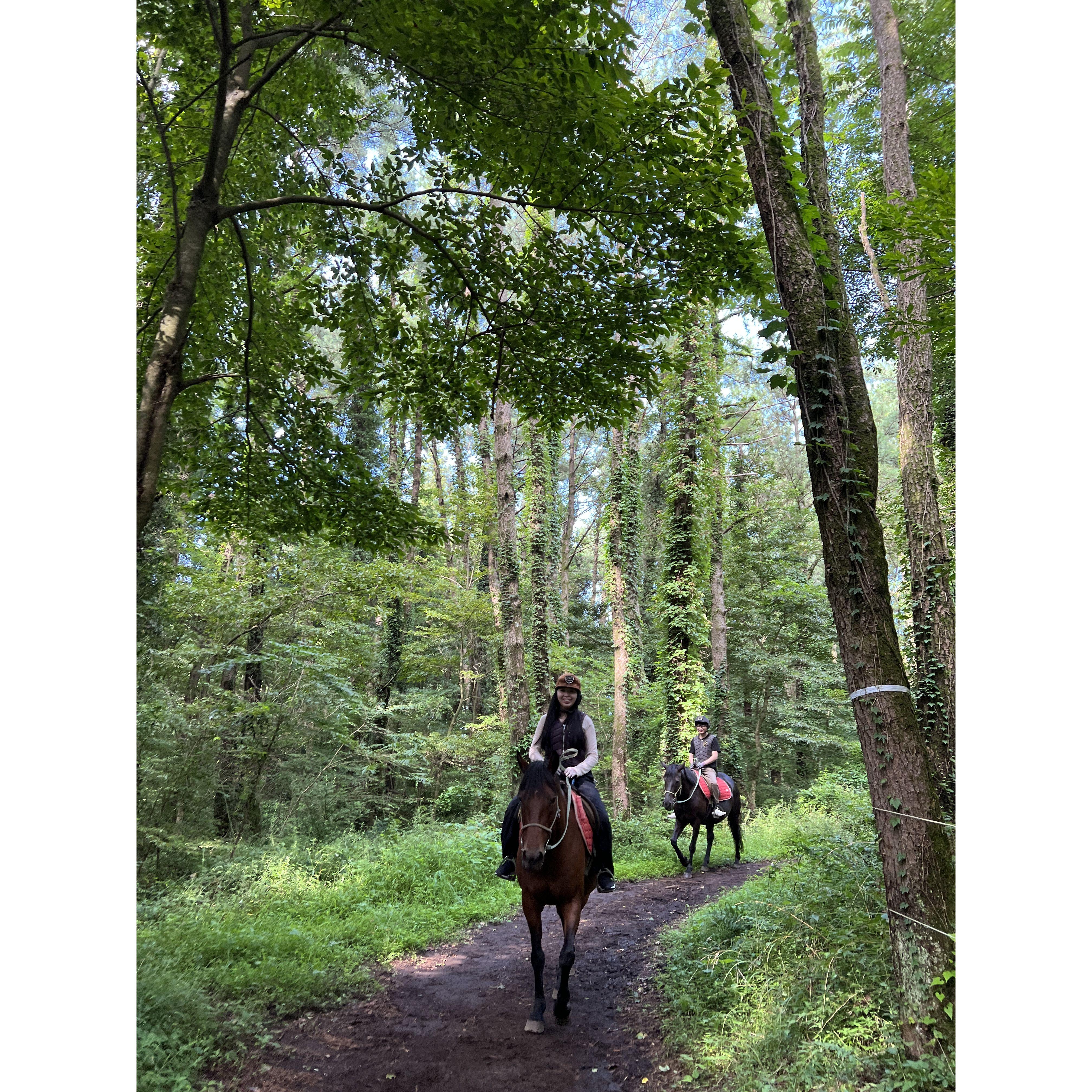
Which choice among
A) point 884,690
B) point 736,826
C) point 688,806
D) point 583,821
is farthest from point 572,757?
point 736,826

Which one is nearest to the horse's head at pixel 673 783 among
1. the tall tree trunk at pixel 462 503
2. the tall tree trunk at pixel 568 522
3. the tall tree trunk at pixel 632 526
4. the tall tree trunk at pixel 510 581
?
the tall tree trunk at pixel 510 581

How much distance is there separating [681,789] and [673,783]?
16cm

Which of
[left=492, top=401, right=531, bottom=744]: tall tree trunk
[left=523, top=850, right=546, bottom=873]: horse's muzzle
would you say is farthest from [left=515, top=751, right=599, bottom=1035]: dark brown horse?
[left=492, top=401, right=531, bottom=744]: tall tree trunk

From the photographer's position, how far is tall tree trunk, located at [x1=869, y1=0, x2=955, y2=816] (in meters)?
6.83

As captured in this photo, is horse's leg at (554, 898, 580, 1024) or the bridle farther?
the bridle

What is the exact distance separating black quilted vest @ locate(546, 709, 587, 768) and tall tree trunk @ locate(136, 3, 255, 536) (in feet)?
13.0

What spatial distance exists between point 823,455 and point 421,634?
517 inches

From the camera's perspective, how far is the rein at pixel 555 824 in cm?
459

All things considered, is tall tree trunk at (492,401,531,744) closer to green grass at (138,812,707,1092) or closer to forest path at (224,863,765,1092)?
green grass at (138,812,707,1092)

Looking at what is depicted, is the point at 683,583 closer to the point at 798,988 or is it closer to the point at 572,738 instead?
the point at 572,738
